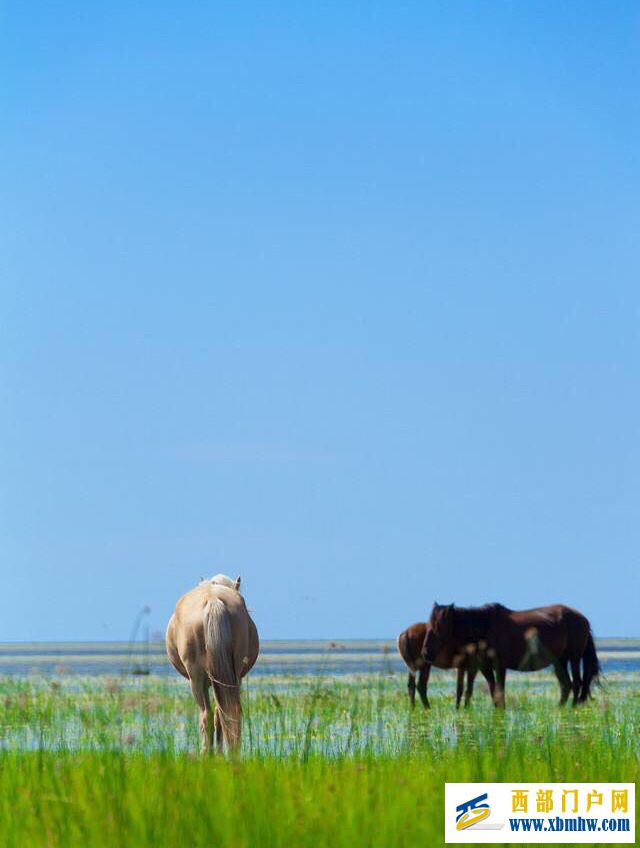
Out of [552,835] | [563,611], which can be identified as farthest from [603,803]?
[563,611]

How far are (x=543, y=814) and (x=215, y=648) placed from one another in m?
3.66

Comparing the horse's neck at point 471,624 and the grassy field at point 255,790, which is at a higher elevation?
the horse's neck at point 471,624

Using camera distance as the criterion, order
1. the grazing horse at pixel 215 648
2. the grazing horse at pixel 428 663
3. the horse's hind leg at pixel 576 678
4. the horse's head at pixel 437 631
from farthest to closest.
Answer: the horse's hind leg at pixel 576 678 → the horse's head at pixel 437 631 → the grazing horse at pixel 428 663 → the grazing horse at pixel 215 648

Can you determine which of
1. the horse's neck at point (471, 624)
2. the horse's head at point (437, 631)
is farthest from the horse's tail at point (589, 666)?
the horse's head at point (437, 631)

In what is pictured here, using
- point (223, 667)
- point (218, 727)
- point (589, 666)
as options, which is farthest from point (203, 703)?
point (589, 666)

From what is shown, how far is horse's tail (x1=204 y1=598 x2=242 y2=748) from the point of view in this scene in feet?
29.0

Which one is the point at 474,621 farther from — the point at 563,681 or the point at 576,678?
the point at 576,678

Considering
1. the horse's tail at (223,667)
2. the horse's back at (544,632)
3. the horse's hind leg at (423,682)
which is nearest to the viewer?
the horse's tail at (223,667)

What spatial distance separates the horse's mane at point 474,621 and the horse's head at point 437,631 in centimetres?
13

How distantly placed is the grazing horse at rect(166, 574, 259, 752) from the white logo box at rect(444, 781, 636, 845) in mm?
2956

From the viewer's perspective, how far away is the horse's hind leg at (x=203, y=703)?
29.6 feet

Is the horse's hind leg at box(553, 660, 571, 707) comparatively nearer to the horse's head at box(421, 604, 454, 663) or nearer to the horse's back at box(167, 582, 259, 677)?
the horse's head at box(421, 604, 454, 663)

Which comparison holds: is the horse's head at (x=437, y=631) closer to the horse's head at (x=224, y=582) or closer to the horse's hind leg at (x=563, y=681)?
the horse's hind leg at (x=563, y=681)

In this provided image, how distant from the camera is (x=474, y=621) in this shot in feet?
49.7
